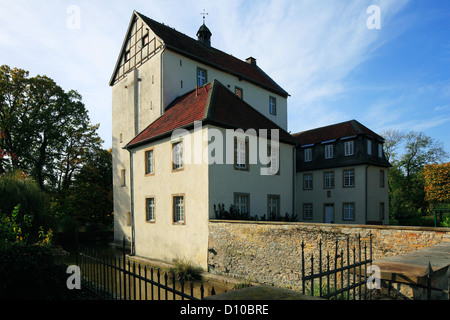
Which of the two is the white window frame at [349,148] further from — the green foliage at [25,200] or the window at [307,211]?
the green foliage at [25,200]

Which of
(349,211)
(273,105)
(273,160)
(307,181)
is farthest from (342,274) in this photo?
(273,105)

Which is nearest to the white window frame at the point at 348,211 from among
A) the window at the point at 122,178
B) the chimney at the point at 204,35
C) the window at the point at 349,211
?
the window at the point at 349,211

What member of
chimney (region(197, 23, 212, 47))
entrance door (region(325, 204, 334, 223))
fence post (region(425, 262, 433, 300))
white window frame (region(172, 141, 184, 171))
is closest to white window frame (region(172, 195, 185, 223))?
white window frame (region(172, 141, 184, 171))

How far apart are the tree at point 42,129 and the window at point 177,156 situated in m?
17.2

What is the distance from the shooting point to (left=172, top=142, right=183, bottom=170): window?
50.4 feet

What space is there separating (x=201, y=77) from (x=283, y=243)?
51.3ft

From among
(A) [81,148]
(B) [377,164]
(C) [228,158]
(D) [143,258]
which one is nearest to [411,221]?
(B) [377,164]

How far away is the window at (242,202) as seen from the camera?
14.8 meters

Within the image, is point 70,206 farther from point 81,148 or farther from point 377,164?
point 377,164

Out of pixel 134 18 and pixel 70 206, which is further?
pixel 70 206
